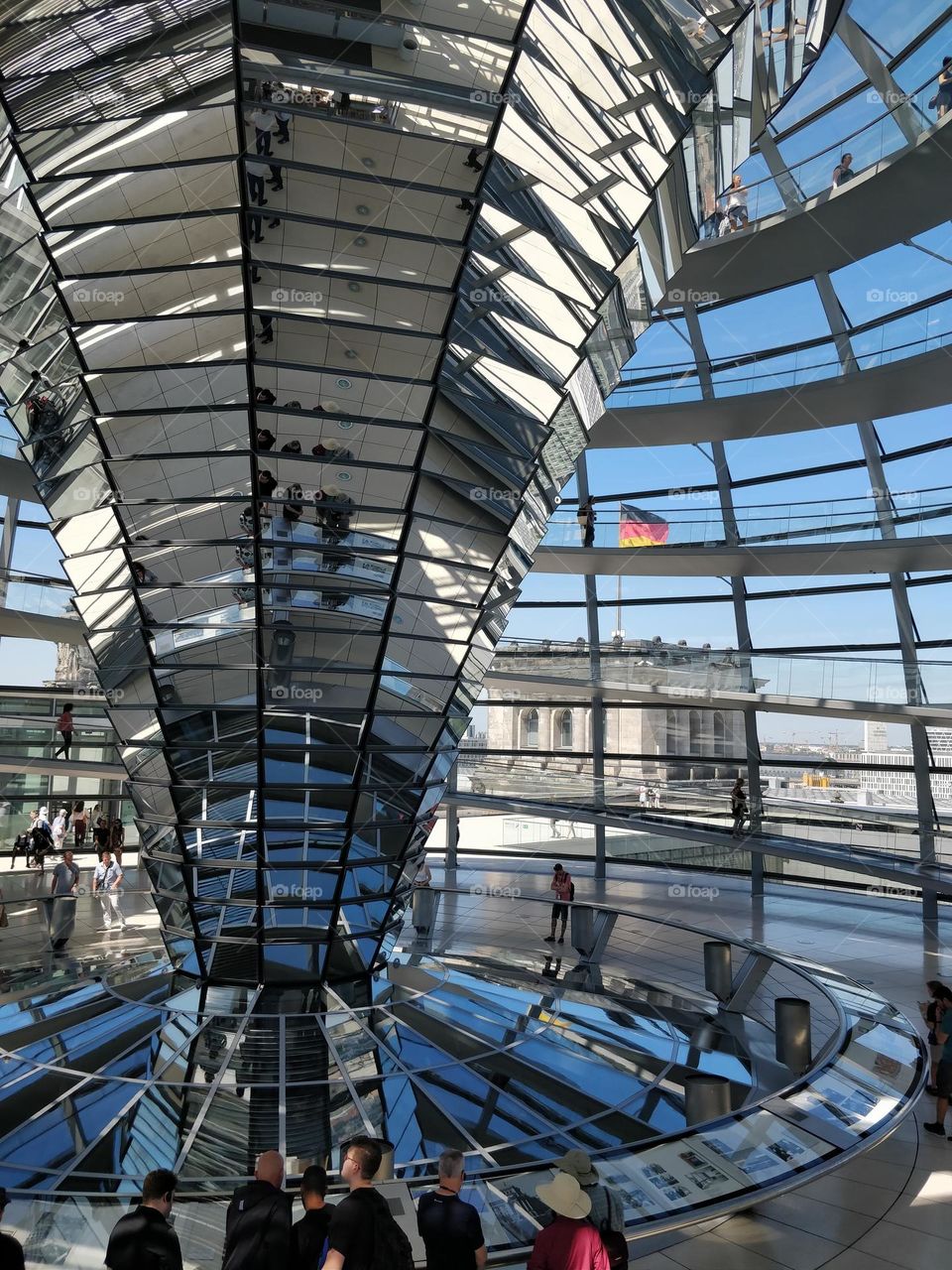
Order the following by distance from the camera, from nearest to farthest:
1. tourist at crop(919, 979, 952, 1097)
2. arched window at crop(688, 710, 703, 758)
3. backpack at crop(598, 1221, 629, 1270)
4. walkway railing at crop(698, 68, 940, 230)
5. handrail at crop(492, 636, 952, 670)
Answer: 1. backpack at crop(598, 1221, 629, 1270)
2. tourist at crop(919, 979, 952, 1097)
3. walkway railing at crop(698, 68, 940, 230)
4. handrail at crop(492, 636, 952, 670)
5. arched window at crop(688, 710, 703, 758)

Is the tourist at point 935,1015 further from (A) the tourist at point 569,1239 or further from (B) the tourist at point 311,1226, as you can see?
(B) the tourist at point 311,1226

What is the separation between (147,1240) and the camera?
5008 mm

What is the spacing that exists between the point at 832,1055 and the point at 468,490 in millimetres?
6823

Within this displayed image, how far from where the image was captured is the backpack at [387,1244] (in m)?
4.97

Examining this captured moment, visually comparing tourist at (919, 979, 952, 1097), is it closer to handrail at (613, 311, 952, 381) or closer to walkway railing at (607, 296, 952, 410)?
walkway railing at (607, 296, 952, 410)

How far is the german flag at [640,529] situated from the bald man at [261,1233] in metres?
22.5

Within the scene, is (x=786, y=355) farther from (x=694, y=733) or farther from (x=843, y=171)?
(x=694, y=733)

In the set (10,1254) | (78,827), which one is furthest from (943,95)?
(78,827)

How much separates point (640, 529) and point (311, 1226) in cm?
2296

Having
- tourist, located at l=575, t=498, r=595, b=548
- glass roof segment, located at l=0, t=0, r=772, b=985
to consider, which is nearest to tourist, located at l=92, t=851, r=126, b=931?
glass roof segment, located at l=0, t=0, r=772, b=985

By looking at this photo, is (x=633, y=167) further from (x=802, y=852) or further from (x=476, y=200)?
(x=802, y=852)

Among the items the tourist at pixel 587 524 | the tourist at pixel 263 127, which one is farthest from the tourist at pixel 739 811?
the tourist at pixel 263 127

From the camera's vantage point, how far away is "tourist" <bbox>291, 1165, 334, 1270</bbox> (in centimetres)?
513

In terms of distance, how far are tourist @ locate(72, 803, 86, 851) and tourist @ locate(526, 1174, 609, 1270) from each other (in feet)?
87.1
